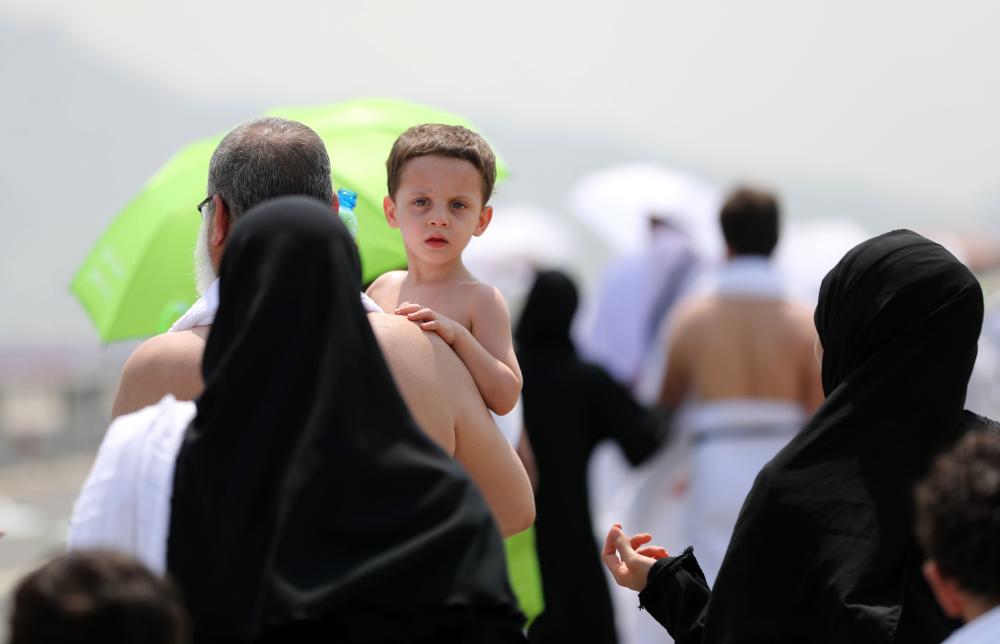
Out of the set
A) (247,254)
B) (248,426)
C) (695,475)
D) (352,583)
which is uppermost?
(247,254)

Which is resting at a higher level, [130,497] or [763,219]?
[130,497]

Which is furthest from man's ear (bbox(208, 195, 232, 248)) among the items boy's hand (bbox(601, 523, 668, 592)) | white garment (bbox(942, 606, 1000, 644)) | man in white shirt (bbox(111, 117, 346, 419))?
white garment (bbox(942, 606, 1000, 644))

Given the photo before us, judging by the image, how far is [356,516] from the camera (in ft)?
7.20

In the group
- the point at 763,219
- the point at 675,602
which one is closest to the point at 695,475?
the point at 763,219

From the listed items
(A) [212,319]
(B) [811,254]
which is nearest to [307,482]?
A: (A) [212,319]

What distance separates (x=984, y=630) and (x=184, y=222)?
2.25 meters

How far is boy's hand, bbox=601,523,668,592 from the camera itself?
9.77ft

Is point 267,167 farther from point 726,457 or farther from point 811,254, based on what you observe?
point 811,254

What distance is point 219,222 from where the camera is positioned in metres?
2.82

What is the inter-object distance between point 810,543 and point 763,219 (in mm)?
3501

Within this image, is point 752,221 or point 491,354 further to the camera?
point 752,221

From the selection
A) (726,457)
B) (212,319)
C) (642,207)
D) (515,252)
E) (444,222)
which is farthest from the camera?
(515,252)

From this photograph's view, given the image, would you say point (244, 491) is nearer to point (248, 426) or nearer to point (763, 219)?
point (248, 426)

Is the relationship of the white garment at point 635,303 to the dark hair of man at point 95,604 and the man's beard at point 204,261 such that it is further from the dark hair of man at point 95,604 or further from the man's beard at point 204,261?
the dark hair of man at point 95,604
